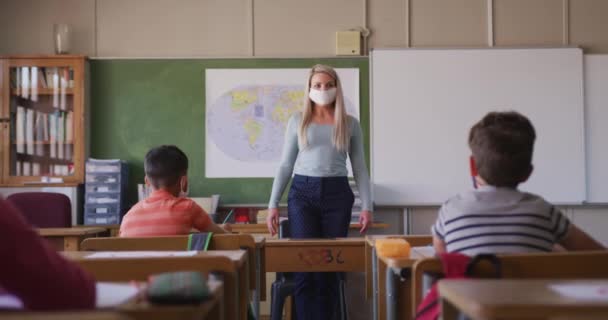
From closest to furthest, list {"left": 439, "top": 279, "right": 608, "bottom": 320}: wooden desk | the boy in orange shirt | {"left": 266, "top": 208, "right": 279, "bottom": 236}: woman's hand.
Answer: {"left": 439, "top": 279, "right": 608, "bottom": 320}: wooden desk
the boy in orange shirt
{"left": 266, "top": 208, "right": 279, "bottom": 236}: woman's hand

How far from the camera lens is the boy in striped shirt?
1698 mm

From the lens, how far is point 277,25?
5547mm

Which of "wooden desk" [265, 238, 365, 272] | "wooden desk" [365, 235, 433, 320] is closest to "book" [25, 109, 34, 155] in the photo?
"wooden desk" [265, 238, 365, 272]

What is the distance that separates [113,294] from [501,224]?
925mm

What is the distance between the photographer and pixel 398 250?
2.01 metres

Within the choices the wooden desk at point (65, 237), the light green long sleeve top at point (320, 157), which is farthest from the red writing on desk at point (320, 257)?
the wooden desk at point (65, 237)

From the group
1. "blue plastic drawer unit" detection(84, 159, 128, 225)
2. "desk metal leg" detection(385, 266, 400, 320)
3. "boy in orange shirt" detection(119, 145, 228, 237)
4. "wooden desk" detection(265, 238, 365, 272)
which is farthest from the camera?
"blue plastic drawer unit" detection(84, 159, 128, 225)

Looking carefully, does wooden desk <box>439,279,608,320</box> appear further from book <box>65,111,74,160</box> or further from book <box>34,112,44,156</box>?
book <box>34,112,44,156</box>

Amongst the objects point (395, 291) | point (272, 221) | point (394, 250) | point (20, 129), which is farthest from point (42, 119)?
point (394, 250)

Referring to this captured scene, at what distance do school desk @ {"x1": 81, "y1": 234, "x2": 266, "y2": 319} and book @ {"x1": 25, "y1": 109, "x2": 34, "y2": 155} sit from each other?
10.2 feet

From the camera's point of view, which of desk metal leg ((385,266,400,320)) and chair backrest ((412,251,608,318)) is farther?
desk metal leg ((385,266,400,320))

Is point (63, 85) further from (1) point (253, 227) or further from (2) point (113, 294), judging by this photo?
(2) point (113, 294)

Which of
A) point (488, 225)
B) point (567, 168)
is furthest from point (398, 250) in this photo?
point (567, 168)

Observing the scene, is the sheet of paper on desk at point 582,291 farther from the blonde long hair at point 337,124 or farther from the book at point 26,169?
the book at point 26,169
